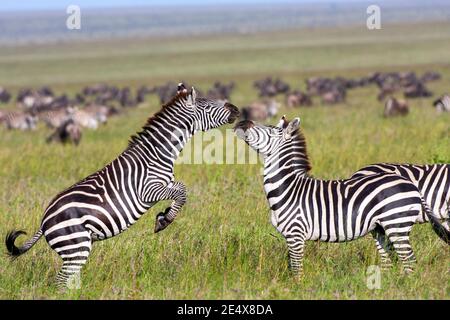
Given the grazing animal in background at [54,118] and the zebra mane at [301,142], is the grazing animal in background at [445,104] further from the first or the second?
the zebra mane at [301,142]

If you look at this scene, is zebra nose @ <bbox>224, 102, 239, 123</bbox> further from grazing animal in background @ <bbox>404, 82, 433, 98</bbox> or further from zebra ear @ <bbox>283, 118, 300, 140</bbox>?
grazing animal in background @ <bbox>404, 82, 433, 98</bbox>

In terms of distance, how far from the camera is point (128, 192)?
762 centimetres

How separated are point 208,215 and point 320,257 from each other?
7.22 ft

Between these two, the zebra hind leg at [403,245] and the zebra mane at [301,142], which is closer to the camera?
the zebra hind leg at [403,245]

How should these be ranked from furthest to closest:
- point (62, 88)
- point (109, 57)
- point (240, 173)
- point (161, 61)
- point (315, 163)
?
point (109, 57), point (161, 61), point (62, 88), point (315, 163), point (240, 173)

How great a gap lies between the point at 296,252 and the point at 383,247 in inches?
34.2

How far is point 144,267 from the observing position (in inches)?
323

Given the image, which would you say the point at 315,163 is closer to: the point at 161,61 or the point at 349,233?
the point at 349,233

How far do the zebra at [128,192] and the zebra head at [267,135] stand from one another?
0.42 m

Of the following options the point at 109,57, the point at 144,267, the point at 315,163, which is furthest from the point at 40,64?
the point at 144,267

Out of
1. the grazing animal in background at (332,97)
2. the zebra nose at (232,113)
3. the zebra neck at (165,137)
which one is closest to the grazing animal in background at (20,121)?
the grazing animal in background at (332,97)

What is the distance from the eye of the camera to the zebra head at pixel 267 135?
7.61 meters
